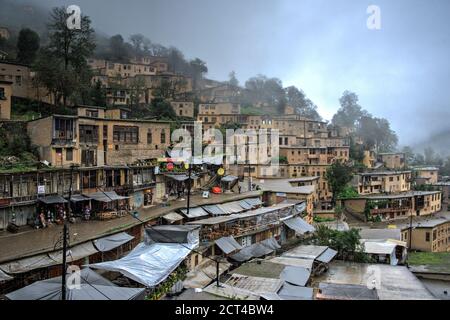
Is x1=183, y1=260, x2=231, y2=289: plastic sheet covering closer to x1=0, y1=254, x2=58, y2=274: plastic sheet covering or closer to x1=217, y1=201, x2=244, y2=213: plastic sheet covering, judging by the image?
x1=0, y1=254, x2=58, y2=274: plastic sheet covering

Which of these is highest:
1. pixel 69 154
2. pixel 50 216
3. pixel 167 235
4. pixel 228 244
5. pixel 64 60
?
pixel 64 60

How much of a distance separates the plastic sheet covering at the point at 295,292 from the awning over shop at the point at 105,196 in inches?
341

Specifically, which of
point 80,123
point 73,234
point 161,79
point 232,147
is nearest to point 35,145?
point 80,123

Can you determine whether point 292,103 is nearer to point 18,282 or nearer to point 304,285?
point 304,285

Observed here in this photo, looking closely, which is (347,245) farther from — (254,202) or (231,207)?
(231,207)

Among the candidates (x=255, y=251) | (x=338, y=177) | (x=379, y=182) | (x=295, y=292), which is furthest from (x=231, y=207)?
(x=379, y=182)

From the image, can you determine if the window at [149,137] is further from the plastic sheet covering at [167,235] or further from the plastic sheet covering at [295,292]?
the plastic sheet covering at [295,292]

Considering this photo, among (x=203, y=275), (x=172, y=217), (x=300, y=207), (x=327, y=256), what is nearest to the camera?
(x=203, y=275)

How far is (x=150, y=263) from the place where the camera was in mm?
11609

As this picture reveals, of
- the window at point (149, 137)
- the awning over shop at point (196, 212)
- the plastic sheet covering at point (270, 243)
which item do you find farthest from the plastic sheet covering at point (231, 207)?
the window at point (149, 137)

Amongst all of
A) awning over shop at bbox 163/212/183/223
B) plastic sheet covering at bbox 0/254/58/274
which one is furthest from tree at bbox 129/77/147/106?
plastic sheet covering at bbox 0/254/58/274

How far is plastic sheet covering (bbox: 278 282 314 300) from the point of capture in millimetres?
11586

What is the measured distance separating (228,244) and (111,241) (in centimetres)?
496

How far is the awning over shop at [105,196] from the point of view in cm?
1697
